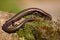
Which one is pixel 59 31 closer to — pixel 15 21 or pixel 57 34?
pixel 57 34

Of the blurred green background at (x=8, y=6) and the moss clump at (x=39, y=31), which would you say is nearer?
the moss clump at (x=39, y=31)

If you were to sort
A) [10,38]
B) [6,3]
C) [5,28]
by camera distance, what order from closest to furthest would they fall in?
[10,38] → [5,28] → [6,3]

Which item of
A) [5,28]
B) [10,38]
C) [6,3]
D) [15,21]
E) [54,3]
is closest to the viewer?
[10,38]

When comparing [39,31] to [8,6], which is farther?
[8,6]

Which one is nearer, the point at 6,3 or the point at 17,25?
the point at 17,25

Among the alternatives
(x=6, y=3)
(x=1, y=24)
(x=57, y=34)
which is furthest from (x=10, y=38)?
(x=6, y=3)

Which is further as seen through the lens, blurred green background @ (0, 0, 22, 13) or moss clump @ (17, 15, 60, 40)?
blurred green background @ (0, 0, 22, 13)
